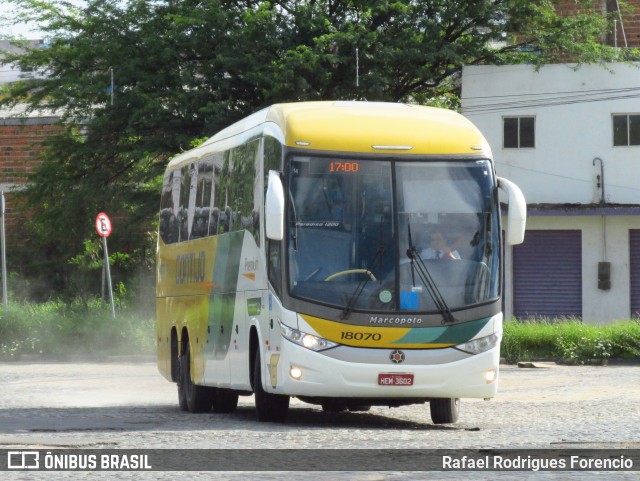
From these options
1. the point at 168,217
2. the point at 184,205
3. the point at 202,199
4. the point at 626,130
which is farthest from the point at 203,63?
the point at 202,199

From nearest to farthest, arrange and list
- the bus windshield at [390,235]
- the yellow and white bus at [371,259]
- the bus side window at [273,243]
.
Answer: the yellow and white bus at [371,259] < the bus windshield at [390,235] < the bus side window at [273,243]

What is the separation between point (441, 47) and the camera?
37031 millimetres

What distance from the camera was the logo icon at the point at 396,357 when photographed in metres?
15.0

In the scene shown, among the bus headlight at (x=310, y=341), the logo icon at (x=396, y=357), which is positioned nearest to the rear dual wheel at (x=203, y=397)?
the bus headlight at (x=310, y=341)

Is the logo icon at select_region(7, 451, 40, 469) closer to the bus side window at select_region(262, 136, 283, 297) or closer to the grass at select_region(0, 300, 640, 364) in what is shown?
the bus side window at select_region(262, 136, 283, 297)

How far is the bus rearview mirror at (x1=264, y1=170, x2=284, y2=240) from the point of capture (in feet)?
48.9

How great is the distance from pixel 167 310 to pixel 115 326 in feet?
43.4

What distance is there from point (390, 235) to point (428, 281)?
630 millimetres

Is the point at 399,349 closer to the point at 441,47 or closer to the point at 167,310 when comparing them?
the point at 167,310

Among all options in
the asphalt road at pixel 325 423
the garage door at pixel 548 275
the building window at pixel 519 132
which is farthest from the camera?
the building window at pixel 519 132

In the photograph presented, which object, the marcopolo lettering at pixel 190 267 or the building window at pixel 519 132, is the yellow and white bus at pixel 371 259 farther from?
the building window at pixel 519 132

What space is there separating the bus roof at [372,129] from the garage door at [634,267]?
74.6ft

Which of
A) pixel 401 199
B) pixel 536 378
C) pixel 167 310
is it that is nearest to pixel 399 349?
pixel 401 199

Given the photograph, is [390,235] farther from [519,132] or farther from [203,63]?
[519,132]
